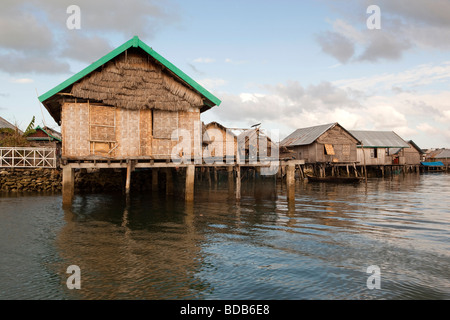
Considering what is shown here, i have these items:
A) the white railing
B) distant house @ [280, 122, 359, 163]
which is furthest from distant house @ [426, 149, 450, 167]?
the white railing

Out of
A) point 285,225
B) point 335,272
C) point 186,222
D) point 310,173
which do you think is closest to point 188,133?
point 186,222

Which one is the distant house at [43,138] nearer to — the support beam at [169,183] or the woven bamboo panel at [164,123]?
the support beam at [169,183]

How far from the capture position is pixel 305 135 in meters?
43.8

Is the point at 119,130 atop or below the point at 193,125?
below

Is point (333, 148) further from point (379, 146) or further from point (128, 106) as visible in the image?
point (128, 106)

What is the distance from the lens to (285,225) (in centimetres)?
1230

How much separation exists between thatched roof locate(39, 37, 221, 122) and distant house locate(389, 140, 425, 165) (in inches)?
1636

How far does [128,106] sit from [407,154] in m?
47.6

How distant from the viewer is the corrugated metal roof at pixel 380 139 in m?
47.7

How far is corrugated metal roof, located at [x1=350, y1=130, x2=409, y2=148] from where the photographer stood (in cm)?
4774

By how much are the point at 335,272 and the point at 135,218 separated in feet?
27.8

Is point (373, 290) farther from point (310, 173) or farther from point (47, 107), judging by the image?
point (310, 173)

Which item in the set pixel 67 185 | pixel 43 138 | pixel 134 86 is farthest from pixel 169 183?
pixel 43 138

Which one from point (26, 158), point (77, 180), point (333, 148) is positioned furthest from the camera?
point (333, 148)
